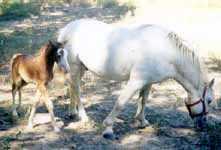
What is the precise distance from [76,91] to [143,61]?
4.55ft

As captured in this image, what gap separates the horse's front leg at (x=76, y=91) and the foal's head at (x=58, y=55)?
2.54 feet

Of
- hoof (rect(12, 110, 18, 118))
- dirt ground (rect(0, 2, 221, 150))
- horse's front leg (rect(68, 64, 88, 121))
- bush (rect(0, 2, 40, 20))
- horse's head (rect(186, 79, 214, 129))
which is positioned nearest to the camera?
dirt ground (rect(0, 2, 221, 150))

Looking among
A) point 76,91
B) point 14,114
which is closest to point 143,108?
point 76,91

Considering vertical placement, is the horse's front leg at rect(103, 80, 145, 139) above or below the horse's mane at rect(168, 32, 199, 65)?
→ below

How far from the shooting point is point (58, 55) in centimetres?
612

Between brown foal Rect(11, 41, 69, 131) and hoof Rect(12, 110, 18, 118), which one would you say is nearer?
brown foal Rect(11, 41, 69, 131)

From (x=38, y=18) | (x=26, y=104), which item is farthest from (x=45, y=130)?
(x=38, y=18)

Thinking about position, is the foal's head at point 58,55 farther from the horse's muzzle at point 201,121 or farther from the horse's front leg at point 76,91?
the horse's muzzle at point 201,121

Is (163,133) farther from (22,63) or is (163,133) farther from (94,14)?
(94,14)

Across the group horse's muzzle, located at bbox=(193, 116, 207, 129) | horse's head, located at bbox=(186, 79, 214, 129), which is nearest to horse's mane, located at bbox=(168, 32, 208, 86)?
horse's head, located at bbox=(186, 79, 214, 129)

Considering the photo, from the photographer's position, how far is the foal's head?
20.0 feet

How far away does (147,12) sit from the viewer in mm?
19750

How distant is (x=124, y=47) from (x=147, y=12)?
44.5 ft

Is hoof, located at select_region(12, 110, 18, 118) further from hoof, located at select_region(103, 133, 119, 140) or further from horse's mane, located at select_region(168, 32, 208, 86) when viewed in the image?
horse's mane, located at select_region(168, 32, 208, 86)
